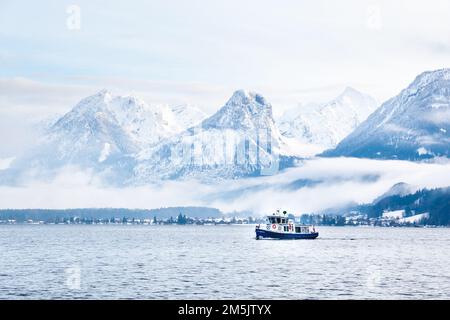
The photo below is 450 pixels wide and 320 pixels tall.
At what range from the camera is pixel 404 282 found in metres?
108

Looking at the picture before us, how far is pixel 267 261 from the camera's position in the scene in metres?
149

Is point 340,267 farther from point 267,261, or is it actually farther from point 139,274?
point 139,274
